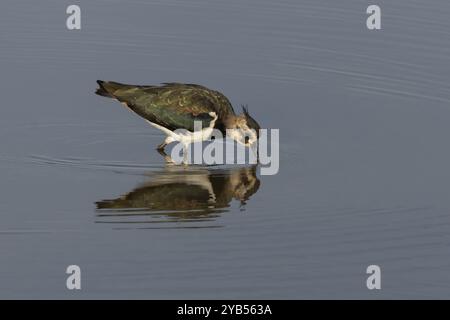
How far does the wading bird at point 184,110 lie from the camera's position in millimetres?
20750

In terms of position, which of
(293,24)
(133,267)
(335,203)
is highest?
(293,24)

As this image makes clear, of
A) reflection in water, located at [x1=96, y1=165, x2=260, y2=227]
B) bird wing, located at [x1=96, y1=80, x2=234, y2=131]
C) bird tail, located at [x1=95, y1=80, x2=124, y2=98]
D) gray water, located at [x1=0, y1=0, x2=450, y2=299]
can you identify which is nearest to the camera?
gray water, located at [x1=0, y1=0, x2=450, y2=299]

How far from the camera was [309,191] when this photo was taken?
1900 cm

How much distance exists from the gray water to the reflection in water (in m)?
0.04

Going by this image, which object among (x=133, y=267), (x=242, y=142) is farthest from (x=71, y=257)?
(x=242, y=142)

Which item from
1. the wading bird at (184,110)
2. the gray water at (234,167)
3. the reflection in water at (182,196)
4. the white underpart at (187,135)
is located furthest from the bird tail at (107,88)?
the reflection in water at (182,196)

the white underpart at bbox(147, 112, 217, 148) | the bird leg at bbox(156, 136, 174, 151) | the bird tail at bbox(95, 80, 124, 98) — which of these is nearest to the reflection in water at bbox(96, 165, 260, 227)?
the white underpart at bbox(147, 112, 217, 148)

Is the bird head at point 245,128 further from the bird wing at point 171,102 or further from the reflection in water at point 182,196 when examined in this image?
the reflection in water at point 182,196

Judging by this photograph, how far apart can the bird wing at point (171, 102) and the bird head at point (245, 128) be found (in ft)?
0.81

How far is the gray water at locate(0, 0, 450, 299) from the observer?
16.1 m

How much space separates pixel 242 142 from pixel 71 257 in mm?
5724

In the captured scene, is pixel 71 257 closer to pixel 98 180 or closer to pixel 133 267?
pixel 133 267

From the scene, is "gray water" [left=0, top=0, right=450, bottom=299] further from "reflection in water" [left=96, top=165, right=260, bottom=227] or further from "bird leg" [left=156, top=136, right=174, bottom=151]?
"bird leg" [left=156, top=136, right=174, bottom=151]

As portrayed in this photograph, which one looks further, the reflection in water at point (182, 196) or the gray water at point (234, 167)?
the reflection in water at point (182, 196)
